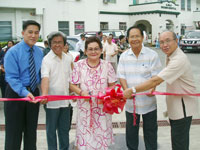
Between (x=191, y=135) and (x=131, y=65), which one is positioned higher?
(x=131, y=65)

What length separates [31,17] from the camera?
22703 mm

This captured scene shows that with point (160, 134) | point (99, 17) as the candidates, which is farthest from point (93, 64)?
point (99, 17)

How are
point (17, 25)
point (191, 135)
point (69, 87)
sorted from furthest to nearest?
point (17, 25) → point (191, 135) → point (69, 87)

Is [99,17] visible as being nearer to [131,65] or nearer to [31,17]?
[31,17]

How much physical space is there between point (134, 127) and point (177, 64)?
1.18 meters

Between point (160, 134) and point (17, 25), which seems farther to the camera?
point (17, 25)

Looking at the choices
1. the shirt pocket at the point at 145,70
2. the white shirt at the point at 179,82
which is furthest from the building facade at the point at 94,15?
the white shirt at the point at 179,82

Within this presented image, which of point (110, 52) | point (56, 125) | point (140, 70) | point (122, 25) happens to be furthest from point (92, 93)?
point (122, 25)

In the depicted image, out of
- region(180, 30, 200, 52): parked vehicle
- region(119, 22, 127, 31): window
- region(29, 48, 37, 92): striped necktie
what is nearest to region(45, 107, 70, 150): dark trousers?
region(29, 48, 37, 92): striped necktie

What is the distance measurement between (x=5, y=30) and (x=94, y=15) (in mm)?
9128

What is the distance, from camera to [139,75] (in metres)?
3.49

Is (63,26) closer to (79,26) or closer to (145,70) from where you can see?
(79,26)

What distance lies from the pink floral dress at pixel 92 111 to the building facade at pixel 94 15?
19.1 meters

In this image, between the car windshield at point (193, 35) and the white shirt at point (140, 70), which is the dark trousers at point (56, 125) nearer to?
the white shirt at point (140, 70)
